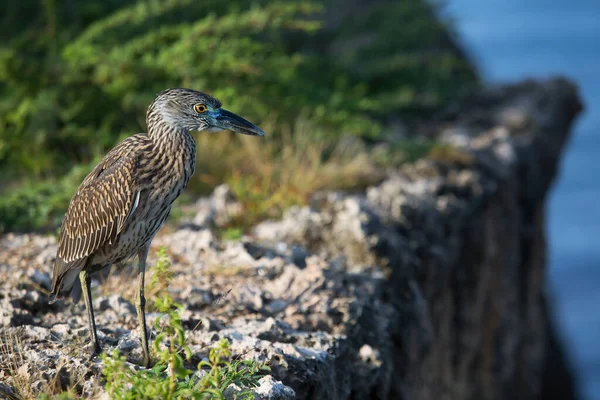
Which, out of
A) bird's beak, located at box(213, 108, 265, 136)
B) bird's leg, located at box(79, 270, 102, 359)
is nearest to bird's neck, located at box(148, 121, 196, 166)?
bird's beak, located at box(213, 108, 265, 136)

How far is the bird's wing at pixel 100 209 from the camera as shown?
12.6ft

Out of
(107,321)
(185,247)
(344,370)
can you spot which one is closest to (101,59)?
(185,247)

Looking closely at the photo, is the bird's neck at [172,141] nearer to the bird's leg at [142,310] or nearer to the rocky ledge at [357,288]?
the bird's leg at [142,310]

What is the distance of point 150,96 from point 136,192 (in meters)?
3.62

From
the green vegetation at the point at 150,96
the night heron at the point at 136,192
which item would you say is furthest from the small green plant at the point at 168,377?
the green vegetation at the point at 150,96

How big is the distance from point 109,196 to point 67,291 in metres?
0.54

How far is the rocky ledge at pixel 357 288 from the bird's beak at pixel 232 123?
73 centimetres

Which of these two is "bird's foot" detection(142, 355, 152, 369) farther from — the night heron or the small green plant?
the small green plant

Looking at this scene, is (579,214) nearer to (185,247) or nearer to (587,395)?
(587,395)

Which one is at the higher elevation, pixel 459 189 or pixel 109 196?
pixel 459 189

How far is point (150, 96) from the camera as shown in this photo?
24.0ft

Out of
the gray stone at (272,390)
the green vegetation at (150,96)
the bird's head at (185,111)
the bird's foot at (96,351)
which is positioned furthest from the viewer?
the green vegetation at (150,96)

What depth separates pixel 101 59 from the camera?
722 cm

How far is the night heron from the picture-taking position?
152 inches
